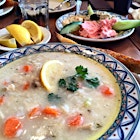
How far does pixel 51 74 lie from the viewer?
911mm

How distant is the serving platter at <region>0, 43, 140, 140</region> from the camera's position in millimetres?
672

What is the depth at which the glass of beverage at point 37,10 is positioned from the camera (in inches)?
55.8

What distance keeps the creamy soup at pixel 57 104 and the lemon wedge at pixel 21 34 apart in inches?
8.4

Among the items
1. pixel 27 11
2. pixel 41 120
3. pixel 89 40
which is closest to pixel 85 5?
pixel 27 11

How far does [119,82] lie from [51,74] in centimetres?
22

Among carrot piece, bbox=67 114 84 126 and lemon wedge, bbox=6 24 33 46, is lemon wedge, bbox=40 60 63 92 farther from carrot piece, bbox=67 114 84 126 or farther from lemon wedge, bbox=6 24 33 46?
lemon wedge, bbox=6 24 33 46

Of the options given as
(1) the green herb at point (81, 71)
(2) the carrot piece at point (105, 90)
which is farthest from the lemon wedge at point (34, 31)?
(2) the carrot piece at point (105, 90)

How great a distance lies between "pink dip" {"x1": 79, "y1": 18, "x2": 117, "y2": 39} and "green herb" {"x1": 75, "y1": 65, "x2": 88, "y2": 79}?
381 millimetres

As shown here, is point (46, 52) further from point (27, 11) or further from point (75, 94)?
point (27, 11)

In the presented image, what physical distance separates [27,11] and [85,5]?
0.44 m

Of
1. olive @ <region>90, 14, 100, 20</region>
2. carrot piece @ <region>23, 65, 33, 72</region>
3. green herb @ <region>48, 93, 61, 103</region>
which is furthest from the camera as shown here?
olive @ <region>90, 14, 100, 20</region>

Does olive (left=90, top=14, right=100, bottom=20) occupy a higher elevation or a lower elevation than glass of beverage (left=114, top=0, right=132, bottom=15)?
higher

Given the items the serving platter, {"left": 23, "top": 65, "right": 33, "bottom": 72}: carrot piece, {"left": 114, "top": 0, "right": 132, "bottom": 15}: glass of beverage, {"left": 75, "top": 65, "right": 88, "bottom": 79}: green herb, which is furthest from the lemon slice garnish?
{"left": 114, "top": 0, "right": 132, "bottom": 15}: glass of beverage

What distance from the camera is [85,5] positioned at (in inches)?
68.0
